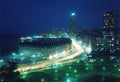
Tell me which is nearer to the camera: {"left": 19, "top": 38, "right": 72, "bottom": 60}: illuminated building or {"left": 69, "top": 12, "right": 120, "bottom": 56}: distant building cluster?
{"left": 19, "top": 38, "right": 72, "bottom": 60}: illuminated building

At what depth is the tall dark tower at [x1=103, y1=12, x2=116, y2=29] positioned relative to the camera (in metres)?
81.1

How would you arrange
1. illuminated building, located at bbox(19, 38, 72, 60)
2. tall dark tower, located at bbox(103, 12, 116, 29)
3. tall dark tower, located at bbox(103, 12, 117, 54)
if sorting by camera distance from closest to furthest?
illuminated building, located at bbox(19, 38, 72, 60), tall dark tower, located at bbox(103, 12, 117, 54), tall dark tower, located at bbox(103, 12, 116, 29)

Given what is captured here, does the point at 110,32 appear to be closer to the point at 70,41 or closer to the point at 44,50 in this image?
the point at 70,41

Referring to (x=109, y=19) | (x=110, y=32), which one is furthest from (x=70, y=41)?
(x=109, y=19)

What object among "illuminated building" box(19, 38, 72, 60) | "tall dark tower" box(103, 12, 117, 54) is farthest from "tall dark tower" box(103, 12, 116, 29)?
"illuminated building" box(19, 38, 72, 60)

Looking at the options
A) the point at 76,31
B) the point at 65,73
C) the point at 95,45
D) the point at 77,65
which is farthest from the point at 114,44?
the point at 65,73

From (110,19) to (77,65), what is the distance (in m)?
52.7

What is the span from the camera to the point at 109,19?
272 feet

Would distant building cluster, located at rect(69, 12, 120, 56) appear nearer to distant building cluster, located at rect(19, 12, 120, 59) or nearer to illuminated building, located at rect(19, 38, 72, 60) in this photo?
distant building cluster, located at rect(19, 12, 120, 59)

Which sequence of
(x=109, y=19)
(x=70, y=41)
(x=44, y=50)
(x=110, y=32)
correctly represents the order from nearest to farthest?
(x=44, y=50) → (x=70, y=41) → (x=110, y=32) → (x=109, y=19)

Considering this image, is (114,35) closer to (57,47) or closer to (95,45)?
(95,45)

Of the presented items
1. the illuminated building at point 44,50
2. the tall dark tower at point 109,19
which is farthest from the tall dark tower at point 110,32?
the illuminated building at point 44,50

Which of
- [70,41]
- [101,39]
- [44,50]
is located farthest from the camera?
[101,39]

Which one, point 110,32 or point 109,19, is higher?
point 109,19
